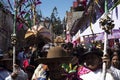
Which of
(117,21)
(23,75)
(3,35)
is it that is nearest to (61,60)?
(23,75)

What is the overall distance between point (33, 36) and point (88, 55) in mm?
2548

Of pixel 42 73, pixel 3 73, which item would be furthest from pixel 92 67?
pixel 3 73

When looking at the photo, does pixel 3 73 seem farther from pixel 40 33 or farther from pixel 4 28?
pixel 4 28

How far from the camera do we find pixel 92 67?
231 inches

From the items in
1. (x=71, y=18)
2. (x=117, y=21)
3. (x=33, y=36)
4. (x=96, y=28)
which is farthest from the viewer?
(x=71, y=18)

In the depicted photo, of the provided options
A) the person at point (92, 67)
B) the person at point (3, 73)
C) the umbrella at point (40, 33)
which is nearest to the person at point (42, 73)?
the person at point (92, 67)

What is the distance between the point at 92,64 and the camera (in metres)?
5.88

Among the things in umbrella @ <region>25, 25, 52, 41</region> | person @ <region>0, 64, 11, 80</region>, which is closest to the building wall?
umbrella @ <region>25, 25, 52, 41</region>

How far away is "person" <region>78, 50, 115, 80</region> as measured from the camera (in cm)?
585

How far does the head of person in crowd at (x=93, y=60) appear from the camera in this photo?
587 centimetres

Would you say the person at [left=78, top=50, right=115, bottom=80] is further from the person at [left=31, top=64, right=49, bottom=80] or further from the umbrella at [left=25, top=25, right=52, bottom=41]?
the umbrella at [left=25, top=25, right=52, bottom=41]

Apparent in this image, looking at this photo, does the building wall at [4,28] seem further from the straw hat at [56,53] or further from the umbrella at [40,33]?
the straw hat at [56,53]

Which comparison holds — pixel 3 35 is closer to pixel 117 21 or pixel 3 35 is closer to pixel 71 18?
pixel 117 21

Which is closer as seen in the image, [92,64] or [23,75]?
[92,64]
